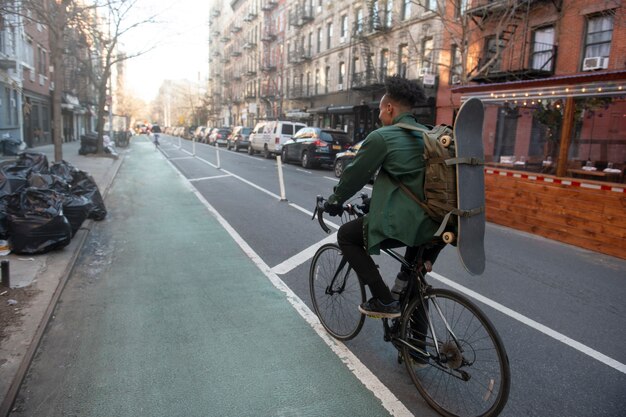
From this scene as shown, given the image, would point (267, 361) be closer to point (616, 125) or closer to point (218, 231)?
point (218, 231)

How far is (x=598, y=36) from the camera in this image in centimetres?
1700

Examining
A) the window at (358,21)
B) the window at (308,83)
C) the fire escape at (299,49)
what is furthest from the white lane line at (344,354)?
the fire escape at (299,49)

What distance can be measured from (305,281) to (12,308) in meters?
2.86

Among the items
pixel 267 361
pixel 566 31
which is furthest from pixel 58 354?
pixel 566 31

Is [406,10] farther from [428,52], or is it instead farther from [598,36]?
[598,36]

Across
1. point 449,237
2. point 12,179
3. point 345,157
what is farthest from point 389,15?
point 449,237

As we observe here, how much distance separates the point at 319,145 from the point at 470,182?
18.2m

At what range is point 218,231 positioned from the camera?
7988 millimetres

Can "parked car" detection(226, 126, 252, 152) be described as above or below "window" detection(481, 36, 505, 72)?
below

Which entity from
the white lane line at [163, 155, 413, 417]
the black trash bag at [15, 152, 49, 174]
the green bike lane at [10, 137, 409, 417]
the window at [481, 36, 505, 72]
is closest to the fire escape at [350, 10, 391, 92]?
the window at [481, 36, 505, 72]

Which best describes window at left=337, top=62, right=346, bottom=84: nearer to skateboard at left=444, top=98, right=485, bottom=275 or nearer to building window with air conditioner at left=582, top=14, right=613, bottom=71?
building window with air conditioner at left=582, top=14, right=613, bottom=71

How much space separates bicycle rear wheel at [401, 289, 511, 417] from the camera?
273 cm

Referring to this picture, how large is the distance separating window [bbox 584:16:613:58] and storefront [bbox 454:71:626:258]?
31.2 feet

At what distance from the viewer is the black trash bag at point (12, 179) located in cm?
650
